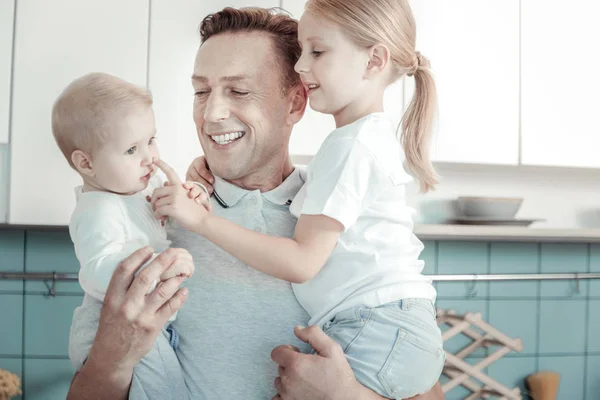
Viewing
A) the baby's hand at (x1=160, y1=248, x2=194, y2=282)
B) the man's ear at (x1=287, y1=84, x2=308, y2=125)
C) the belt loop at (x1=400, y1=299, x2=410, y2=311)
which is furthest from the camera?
the man's ear at (x1=287, y1=84, x2=308, y2=125)

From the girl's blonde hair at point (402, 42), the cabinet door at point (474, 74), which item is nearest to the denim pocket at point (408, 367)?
the girl's blonde hair at point (402, 42)

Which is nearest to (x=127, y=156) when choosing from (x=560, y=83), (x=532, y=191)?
(x=560, y=83)

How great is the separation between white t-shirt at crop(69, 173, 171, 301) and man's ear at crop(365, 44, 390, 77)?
0.43 meters

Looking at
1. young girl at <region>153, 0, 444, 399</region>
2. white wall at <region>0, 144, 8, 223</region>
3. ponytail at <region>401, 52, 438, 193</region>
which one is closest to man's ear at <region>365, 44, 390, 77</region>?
young girl at <region>153, 0, 444, 399</region>

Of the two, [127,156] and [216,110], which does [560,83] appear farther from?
[127,156]

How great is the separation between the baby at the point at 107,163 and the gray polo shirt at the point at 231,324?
0.17m

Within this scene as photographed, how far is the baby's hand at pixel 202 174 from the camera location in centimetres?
129

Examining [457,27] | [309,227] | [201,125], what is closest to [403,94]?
[457,27]

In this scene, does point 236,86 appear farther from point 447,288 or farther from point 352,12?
point 447,288

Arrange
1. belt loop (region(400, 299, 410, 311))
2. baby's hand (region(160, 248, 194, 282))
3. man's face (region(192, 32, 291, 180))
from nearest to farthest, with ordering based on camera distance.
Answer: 1. baby's hand (region(160, 248, 194, 282))
2. belt loop (region(400, 299, 410, 311))
3. man's face (region(192, 32, 291, 180))

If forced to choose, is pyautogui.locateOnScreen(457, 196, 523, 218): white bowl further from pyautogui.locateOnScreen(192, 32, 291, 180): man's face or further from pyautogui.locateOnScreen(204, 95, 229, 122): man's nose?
pyautogui.locateOnScreen(204, 95, 229, 122): man's nose

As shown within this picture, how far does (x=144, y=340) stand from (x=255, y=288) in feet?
0.71

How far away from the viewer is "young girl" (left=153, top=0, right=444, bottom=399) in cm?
103

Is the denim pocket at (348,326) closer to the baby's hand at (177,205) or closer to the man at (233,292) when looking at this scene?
the man at (233,292)
